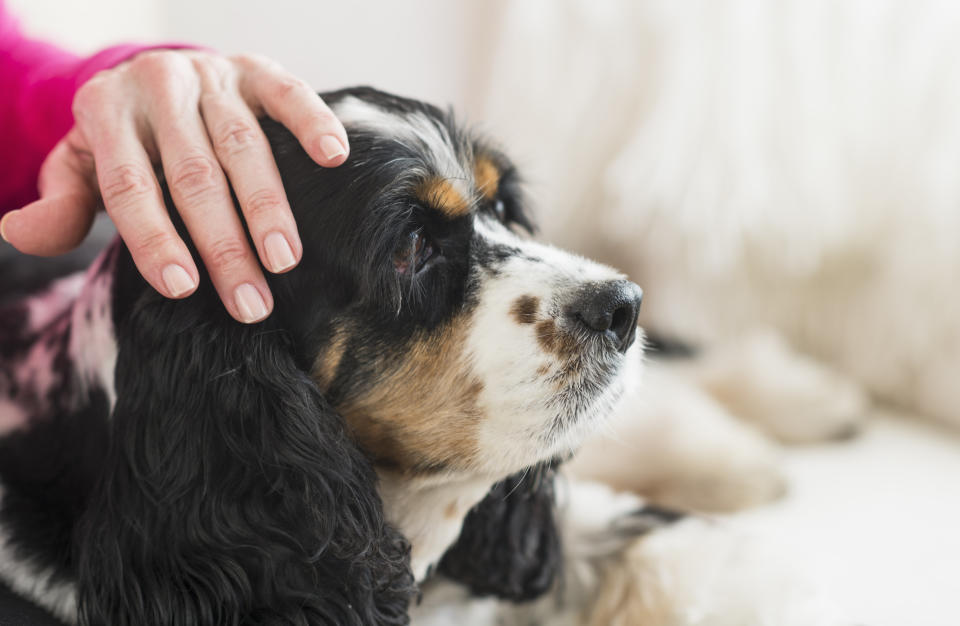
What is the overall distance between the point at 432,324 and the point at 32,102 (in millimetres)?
809

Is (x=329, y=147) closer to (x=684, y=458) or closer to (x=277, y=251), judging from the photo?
(x=277, y=251)

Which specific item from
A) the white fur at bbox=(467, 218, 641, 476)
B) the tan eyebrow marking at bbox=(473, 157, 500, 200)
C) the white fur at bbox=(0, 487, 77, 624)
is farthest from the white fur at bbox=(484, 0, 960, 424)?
the white fur at bbox=(0, 487, 77, 624)

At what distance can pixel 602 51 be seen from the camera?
199 cm

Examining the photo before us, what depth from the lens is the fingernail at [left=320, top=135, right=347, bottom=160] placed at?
2.94 feet

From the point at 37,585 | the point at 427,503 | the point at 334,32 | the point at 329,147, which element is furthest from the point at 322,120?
the point at 334,32

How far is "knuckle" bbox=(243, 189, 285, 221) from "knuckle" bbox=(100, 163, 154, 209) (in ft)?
0.37

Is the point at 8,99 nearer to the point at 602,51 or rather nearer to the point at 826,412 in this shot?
the point at 602,51

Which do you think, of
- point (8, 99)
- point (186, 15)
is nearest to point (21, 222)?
point (8, 99)

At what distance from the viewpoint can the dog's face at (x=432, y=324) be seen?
94cm

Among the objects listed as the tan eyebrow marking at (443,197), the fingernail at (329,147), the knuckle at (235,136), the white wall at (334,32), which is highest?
the fingernail at (329,147)

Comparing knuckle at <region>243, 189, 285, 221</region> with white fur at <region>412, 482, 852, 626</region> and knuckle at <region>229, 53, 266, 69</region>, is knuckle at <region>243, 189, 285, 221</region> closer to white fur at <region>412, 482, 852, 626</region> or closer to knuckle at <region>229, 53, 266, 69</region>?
knuckle at <region>229, 53, 266, 69</region>

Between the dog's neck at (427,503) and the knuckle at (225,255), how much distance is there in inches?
12.3

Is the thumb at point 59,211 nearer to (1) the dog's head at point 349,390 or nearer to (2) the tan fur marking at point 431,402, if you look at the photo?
(1) the dog's head at point 349,390

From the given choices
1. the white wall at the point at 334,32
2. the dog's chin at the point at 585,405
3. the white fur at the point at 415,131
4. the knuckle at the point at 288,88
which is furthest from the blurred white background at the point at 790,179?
the knuckle at the point at 288,88
